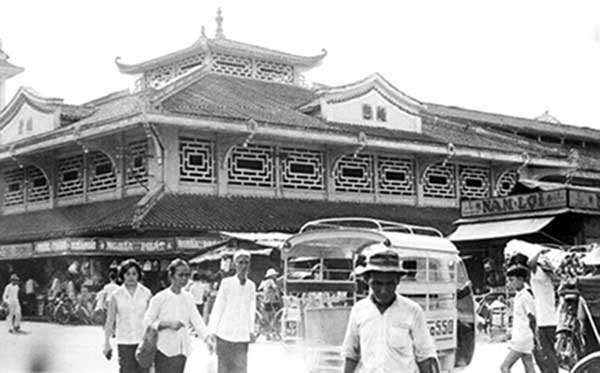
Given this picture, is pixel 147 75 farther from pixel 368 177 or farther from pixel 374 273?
pixel 374 273

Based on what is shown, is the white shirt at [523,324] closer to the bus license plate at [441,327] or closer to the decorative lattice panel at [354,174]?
the bus license plate at [441,327]

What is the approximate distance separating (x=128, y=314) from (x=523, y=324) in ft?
12.9

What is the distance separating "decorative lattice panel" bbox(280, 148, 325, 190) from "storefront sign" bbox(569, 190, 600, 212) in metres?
7.14

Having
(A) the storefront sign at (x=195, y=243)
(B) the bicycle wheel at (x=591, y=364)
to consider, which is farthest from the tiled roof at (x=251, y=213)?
(B) the bicycle wheel at (x=591, y=364)

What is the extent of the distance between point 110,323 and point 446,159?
22.5 metres

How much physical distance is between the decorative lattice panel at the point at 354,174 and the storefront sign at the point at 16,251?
8.61 m

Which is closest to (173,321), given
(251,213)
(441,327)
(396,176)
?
(441,327)

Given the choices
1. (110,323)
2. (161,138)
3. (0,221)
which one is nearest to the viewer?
(110,323)

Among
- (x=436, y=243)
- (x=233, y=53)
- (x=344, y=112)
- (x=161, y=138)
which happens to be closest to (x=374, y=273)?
(x=436, y=243)

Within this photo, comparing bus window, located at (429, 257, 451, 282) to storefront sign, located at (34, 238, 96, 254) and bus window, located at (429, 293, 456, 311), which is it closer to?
bus window, located at (429, 293, 456, 311)

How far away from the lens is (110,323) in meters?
8.95

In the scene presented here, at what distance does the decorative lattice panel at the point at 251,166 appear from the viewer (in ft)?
88.5

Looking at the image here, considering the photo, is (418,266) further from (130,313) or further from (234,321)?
(130,313)

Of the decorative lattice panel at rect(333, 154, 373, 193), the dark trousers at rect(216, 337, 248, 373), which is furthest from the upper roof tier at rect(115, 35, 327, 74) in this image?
the dark trousers at rect(216, 337, 248, 373)
